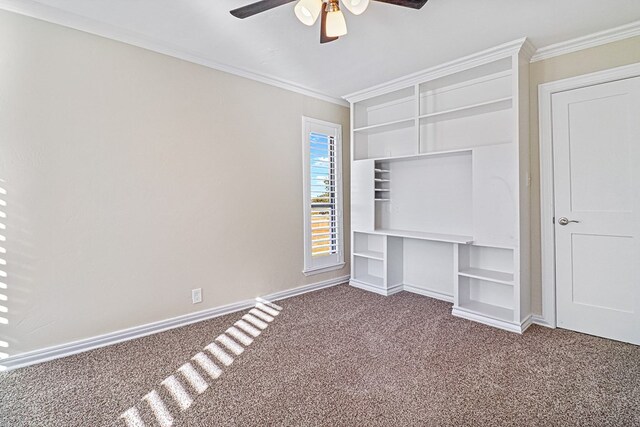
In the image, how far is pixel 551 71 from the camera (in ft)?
9.55

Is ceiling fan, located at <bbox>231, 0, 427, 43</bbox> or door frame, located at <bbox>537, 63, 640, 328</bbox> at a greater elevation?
ceiling fan, located at <bbox>231, 0, 427, 43</bbox>

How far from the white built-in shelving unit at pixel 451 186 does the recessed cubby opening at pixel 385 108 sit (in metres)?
0.01

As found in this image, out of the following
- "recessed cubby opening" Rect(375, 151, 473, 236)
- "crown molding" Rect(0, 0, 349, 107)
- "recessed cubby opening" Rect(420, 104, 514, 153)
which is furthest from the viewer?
"recessed cubby opening" Rect(375, 151, 473, 236)

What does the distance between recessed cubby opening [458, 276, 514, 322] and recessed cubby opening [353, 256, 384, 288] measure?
110 centimetres

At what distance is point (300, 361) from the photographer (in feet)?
7.70

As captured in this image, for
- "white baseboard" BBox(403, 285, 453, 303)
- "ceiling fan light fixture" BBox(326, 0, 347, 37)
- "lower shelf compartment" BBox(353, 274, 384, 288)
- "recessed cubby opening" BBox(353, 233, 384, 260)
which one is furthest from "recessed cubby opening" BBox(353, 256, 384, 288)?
"ceiling fan light fixture" BBox(326, 0, 347, 37)

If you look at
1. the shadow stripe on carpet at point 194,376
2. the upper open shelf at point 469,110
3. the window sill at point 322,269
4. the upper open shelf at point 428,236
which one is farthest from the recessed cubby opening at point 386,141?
the shadow stripe on carpet at point 194,376

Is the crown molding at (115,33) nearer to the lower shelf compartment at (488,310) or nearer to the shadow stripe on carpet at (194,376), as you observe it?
the shadow stripe on carpet at (194,376)

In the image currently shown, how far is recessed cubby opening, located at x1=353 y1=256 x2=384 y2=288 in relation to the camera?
A: 4.25m

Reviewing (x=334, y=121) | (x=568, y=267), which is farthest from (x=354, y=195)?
(x=568, y=267)

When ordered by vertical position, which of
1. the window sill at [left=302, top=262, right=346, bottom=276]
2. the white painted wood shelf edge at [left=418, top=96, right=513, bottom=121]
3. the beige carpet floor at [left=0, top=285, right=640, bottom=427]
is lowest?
the beige carpet floor at [left=0, top=285, right=640, bottom=427]

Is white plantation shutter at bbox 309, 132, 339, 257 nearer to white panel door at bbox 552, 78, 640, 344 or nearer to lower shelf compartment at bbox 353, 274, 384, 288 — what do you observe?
lower shelf compartment at bbox 353, 274, 384, 288

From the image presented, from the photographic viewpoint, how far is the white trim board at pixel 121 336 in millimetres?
2283

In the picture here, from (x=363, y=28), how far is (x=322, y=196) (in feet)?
6.71
